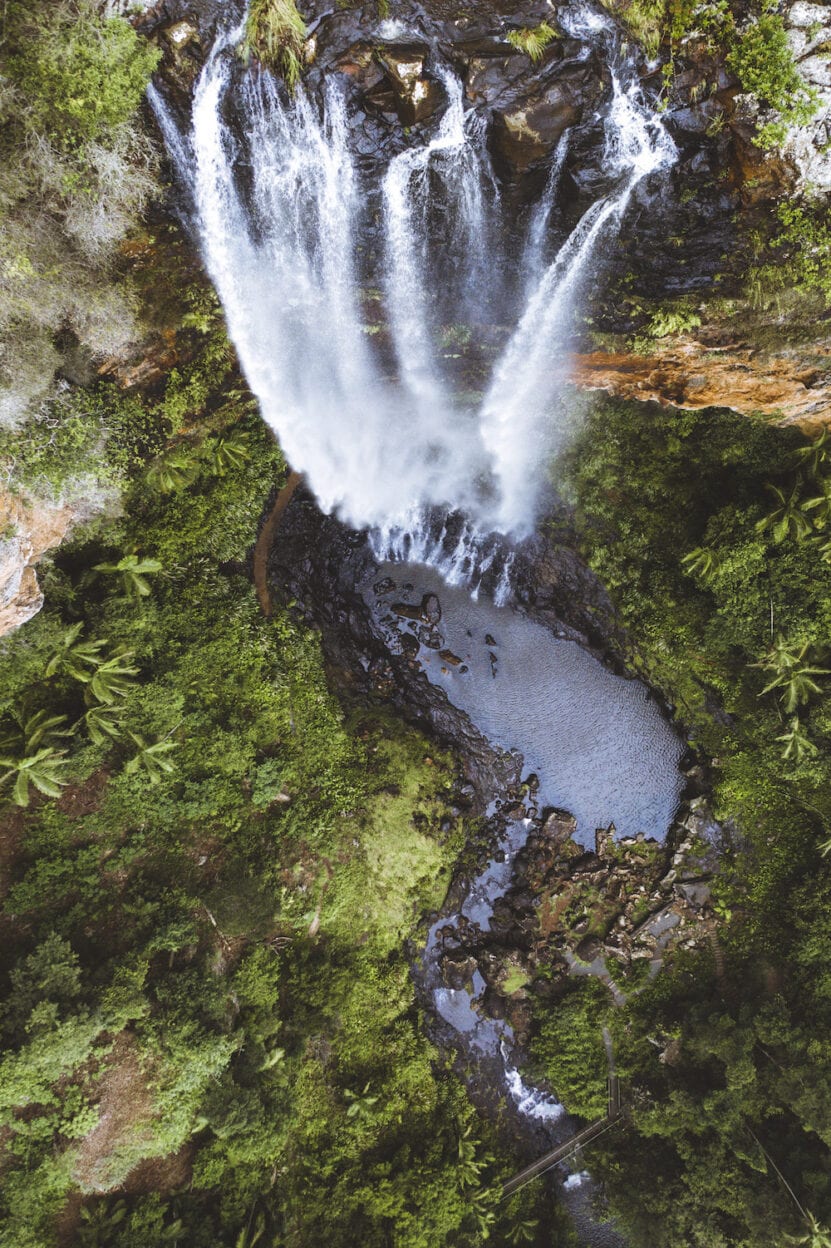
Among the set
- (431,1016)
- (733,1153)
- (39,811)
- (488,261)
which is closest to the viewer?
(488,261)

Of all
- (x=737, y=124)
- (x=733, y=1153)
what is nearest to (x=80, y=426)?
(x=737, y=124)

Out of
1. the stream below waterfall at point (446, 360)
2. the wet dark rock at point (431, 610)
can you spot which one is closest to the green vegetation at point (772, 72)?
the stream below waterfall at point (446, 360)

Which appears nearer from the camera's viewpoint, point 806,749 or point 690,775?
point 806,749

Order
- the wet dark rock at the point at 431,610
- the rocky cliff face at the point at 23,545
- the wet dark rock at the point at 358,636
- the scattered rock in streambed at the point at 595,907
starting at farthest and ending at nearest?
the wet dark rock at the point at 431,610 → the scattered rock in streambed at the point at 595,907 → the wet dark rock at the point at 358,636 → the rocky cliff face at the point at 23,545

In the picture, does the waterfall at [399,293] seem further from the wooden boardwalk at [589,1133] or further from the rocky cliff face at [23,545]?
the wooden boardwalk at [589,1133]

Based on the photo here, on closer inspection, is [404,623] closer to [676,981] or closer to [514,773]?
[514,773]

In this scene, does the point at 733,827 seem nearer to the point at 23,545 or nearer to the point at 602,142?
the point at 602,142

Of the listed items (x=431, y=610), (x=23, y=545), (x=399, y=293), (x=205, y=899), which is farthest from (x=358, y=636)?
(x=399, y=293)
